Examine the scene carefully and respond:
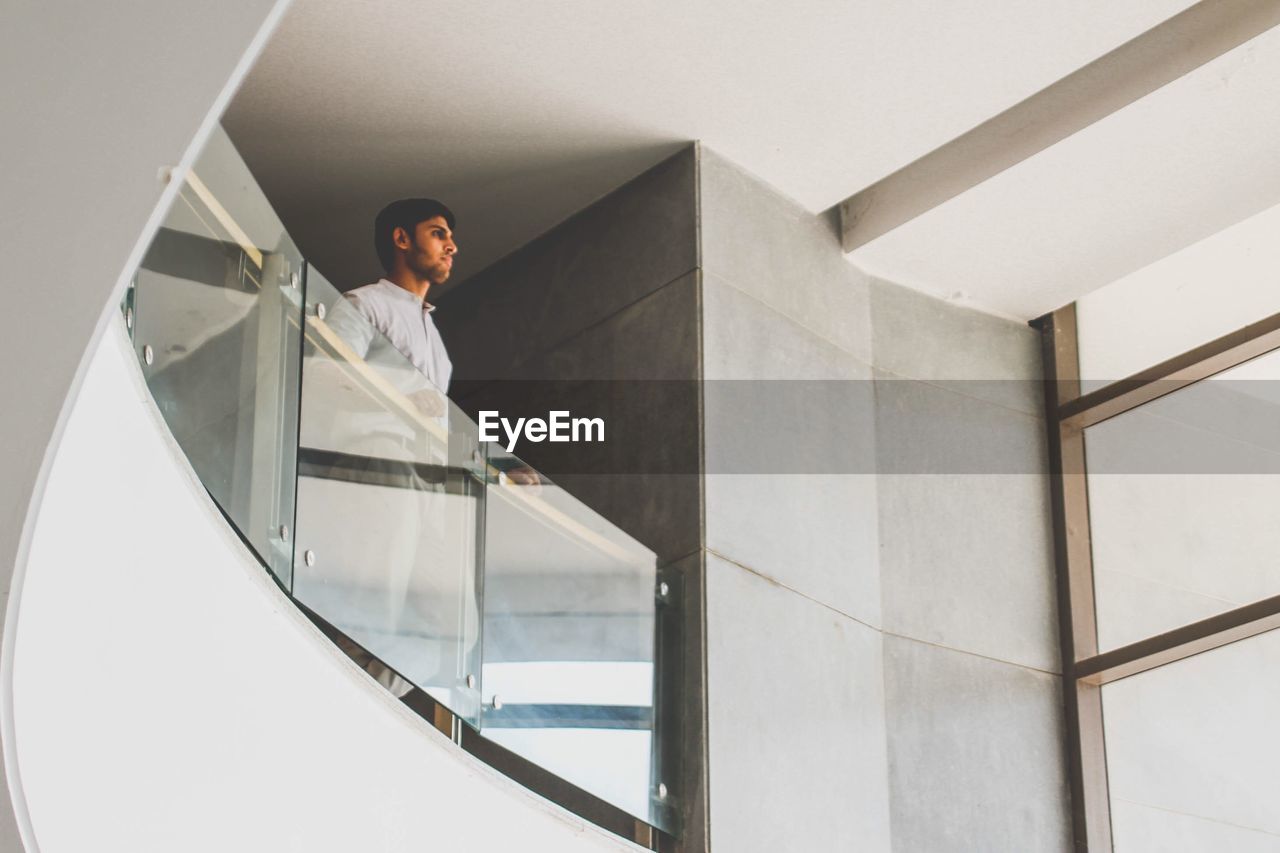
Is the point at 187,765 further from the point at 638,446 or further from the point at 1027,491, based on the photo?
the point at 1027,491

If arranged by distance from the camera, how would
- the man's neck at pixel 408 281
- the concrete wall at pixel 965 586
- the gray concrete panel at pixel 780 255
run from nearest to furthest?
the man's neck at pixel 408 281
the gray concrete panel at pixel 780 255
the concrete wall at pixel 965 586

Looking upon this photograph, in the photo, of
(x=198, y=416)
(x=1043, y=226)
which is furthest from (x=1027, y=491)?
(x=198, y=416)

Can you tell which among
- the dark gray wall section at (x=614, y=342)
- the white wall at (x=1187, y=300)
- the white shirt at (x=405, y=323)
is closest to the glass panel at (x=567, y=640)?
the white shirt at (x=405, y=323)

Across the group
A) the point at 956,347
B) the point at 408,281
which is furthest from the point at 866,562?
the point at 408,281

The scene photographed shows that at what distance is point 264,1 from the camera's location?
5.77ft

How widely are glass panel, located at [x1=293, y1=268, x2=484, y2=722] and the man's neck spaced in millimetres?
951

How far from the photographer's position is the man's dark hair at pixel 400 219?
17.8 ft

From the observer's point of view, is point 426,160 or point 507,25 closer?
point 507,25

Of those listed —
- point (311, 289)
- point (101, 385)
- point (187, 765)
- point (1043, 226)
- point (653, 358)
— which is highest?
point (1043, 226)

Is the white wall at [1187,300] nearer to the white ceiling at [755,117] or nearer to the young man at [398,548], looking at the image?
the white ceiling at [755,117]

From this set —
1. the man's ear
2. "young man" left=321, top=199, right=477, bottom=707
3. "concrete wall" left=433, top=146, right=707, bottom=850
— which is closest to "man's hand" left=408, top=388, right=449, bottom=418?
"young man" left=321, top=199, right=477, bottom=707

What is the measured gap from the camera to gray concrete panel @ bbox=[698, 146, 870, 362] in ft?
21.0

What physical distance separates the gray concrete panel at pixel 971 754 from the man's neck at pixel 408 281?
2533 mm

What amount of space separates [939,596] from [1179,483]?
135cm
